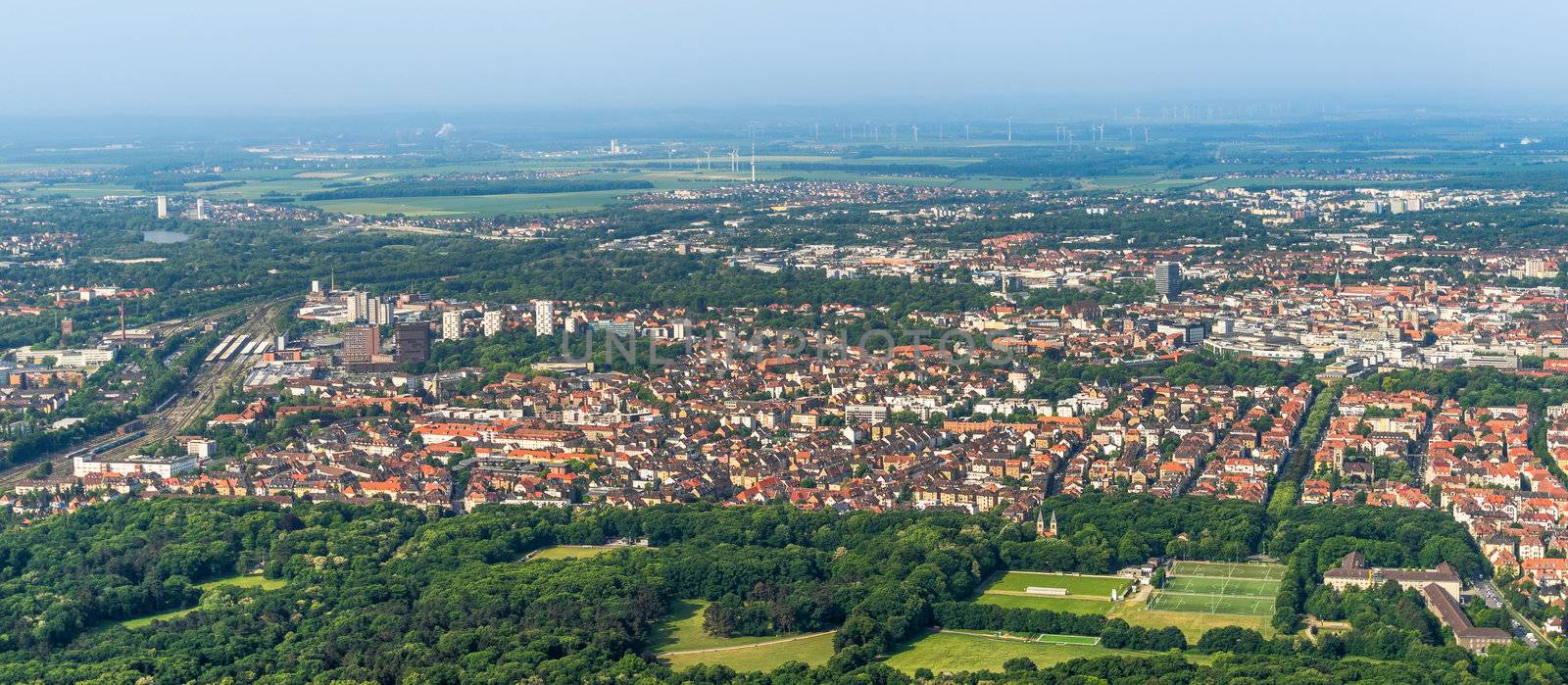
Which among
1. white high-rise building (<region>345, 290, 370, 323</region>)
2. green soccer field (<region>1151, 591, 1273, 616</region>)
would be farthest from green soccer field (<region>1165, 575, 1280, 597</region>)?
white high-rise building (<region>345, 290, 370, 323</region>)

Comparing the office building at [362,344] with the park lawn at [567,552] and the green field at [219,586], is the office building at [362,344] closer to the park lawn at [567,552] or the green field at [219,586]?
the park lawn at [567,552]

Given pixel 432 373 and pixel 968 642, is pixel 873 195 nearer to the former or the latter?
pixel 432 373

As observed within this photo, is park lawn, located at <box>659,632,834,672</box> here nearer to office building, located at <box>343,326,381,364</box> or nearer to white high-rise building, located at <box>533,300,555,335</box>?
office building, located at <box>343,326,381,364</box>

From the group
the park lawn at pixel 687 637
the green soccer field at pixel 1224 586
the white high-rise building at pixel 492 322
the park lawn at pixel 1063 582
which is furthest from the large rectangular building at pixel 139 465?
the green soccer field at pixel 1224 586

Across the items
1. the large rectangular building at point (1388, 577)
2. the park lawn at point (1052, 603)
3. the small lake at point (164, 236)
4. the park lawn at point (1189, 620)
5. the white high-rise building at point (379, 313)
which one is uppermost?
the large rectangular building at point (1388, 577)

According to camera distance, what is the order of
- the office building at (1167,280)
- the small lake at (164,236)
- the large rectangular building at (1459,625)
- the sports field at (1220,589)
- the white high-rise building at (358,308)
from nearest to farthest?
the large rectangular building at (1459,625) < the sports field at (1220,589) < the white high-rise building at (358,308) < the office building at (1167,280) < the small lake at (164,236)

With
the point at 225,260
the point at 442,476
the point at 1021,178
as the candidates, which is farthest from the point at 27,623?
the point at 1021,178
